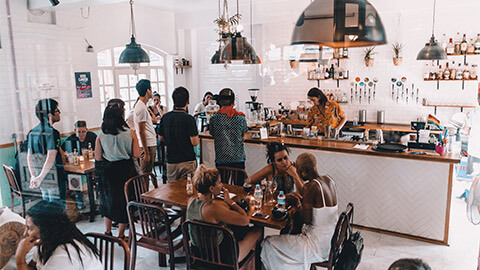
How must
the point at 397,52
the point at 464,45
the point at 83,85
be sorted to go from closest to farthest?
the point at 83,85, the point at 464,45, the point at 397,52

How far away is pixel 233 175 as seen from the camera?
461 centimetres

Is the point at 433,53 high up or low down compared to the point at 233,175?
up

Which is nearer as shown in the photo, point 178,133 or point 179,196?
point 179,196

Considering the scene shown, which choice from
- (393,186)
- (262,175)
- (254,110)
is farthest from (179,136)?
(254,110)

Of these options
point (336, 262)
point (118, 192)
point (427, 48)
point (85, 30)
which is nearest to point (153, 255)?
point (118, 192)

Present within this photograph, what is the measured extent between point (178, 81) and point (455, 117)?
6.28 metres

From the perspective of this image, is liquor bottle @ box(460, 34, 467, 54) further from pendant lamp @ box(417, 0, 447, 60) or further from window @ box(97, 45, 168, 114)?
window @ box(97, 45, 168, 114)

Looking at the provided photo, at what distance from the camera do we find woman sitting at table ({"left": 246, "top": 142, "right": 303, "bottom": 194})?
373 cm

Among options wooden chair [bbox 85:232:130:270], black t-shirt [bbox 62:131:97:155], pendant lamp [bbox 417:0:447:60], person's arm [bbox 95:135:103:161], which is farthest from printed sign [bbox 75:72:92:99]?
pendant lamp [bbox 417:0:447:60]

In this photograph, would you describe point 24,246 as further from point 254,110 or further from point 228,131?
point 254,110

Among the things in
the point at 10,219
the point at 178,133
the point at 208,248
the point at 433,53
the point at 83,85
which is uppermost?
the point at 433,53

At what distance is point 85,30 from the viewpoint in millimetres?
6543

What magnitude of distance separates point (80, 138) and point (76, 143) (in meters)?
0.11

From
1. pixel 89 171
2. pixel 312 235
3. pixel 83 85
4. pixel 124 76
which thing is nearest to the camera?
pixel 312 235
